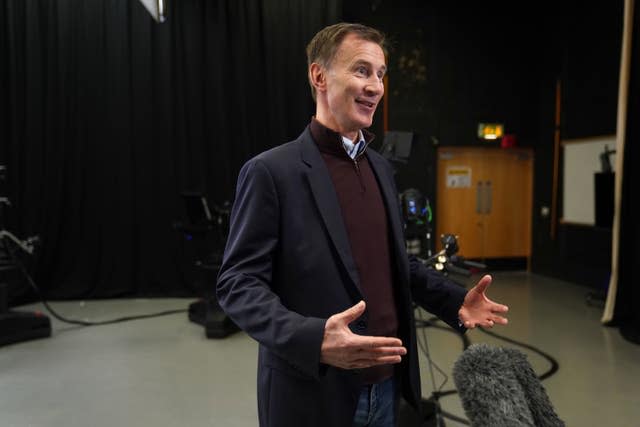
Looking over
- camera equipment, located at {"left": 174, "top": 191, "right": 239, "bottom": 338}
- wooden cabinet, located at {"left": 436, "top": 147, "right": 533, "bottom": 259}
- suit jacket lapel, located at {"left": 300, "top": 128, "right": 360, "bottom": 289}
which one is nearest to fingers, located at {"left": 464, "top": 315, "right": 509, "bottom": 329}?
suit jacket lapel, located at {"left": 300, "top": 128, "right": 360, "bottom": 289}

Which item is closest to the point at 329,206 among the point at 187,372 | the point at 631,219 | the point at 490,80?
the point at 187,372

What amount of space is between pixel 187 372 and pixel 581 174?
565 centimetres

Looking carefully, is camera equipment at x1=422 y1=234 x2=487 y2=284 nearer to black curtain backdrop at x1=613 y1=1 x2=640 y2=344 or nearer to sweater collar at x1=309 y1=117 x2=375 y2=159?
sweater collar at x1=309 y1=117 x2=375 y2=159

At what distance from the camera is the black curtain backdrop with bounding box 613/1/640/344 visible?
15.1 ft

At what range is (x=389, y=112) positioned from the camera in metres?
7.19

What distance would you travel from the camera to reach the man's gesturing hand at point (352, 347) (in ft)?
2.95

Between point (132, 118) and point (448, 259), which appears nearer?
point (448, 259)

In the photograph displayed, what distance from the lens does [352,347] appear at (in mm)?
909

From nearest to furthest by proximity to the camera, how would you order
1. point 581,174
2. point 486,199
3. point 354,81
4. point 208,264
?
point 354,81
point 208,264
point 581,174
point 486,199

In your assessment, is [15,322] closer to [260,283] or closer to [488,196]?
[260,283]

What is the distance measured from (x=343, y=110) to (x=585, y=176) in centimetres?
642

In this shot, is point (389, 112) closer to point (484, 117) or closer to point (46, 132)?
point (484, 117)

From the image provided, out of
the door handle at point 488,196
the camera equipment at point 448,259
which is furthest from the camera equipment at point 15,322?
the door handle at point 488,196

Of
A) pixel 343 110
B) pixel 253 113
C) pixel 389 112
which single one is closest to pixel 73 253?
pixel 253 113
